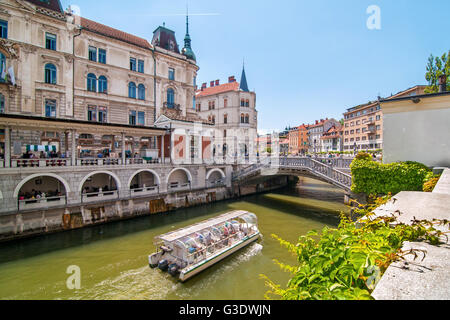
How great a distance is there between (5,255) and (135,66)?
24.4 metres

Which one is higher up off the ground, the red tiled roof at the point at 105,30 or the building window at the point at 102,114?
the red tiled roof at the point at 105,30

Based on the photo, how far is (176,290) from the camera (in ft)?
35.6

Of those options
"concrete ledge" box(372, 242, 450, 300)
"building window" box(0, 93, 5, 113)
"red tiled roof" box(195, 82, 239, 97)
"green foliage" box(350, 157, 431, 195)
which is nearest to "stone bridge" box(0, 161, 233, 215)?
"building window" box(0, 93, 5, 113)

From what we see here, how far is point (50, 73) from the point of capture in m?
23.6

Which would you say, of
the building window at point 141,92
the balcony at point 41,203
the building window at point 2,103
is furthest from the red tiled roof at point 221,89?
the balcony at point 41,203

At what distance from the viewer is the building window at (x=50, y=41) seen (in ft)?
75.9

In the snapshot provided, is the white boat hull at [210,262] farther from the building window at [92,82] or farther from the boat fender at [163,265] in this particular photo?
the building window at [92,82]

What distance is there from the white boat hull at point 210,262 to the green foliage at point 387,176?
972 centimetres

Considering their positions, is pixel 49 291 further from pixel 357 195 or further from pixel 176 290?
pixel 357 195

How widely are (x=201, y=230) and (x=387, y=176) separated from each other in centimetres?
1405

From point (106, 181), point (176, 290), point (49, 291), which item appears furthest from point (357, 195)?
point (106, 181)

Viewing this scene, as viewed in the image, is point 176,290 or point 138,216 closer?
point 176,290

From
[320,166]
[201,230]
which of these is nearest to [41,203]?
[201,230]

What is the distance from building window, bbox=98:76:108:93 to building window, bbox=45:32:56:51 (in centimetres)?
499
